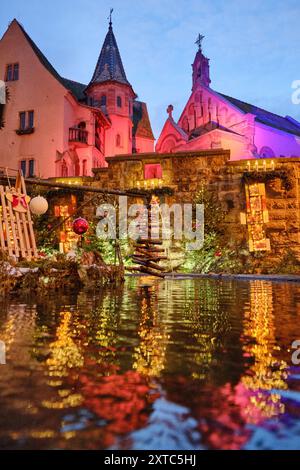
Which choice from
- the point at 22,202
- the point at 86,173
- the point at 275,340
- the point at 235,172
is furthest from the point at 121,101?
the point at 275,340

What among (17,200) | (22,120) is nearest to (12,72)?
(22,120)

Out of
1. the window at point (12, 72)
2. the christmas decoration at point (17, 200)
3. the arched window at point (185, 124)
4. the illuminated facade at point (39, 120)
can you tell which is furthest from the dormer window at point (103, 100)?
the christmas decoration at point (17, 200)

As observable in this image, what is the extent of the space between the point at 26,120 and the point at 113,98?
7.95 meters

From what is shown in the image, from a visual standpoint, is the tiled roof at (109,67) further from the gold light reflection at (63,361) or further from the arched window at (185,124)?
Result: the gold light reflection at (63,361)

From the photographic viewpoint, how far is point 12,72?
26.3 meters

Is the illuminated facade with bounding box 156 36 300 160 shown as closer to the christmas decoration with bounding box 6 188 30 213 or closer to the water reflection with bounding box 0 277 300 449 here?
the christmas decoration with bounding box 6 188 30 213

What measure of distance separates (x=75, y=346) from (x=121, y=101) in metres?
31.0

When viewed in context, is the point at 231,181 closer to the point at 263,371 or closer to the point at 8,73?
the point at 263,371

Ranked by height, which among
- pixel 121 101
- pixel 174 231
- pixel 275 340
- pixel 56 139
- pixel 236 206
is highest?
pixel 121 101

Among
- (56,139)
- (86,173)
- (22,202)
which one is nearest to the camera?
(22,202)

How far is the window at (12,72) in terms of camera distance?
2627 centimetres

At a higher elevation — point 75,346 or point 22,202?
point 22,202

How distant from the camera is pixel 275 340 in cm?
251

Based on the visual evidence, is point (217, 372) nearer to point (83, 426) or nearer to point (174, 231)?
point (83, 426)
